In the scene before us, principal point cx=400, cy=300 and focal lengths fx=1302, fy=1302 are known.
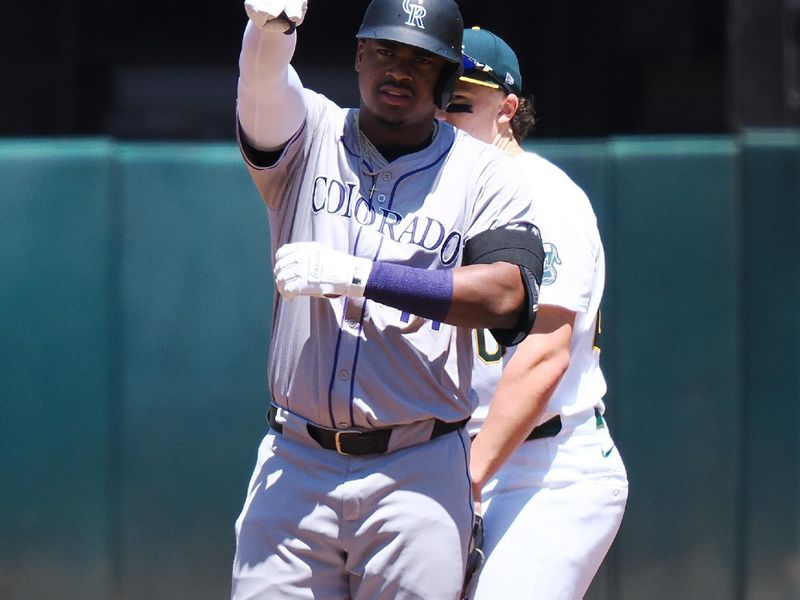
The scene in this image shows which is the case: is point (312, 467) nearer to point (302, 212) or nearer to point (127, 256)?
point (302, 212)

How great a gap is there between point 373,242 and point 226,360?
201 cm

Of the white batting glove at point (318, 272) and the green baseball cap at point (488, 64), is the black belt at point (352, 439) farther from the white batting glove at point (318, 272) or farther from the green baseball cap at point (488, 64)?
the green baseball cap at point (488, 64)

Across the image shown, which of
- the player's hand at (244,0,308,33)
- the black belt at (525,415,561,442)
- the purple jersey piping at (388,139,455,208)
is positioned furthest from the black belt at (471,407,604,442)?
the player's hand at (244,0,308,33)

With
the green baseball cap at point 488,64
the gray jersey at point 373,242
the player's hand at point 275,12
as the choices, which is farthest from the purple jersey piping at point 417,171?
the green baseball cap at point 488,64

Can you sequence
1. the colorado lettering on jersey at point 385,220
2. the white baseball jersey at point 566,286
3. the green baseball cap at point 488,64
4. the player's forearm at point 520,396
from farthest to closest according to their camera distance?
the green baseball cap at point 488,64, the white baseball jersey at point 566,286, the player's forearm at point 520,396, the colorado lettering on jersey at point 385,220

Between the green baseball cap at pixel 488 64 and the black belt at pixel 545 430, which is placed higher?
the green baseball cap at pixel 488 64

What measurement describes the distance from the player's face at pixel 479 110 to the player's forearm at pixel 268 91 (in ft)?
2.24

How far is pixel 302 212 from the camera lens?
2.55m

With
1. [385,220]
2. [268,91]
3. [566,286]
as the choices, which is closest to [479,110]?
[566,286]

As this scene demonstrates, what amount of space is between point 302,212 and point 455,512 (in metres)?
0.65

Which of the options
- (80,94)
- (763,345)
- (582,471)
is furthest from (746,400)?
(80,94)

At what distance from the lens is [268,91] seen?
7.95 feet

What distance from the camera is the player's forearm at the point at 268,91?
239 centimetres

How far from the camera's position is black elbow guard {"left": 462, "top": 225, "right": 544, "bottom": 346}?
247 centimetres
